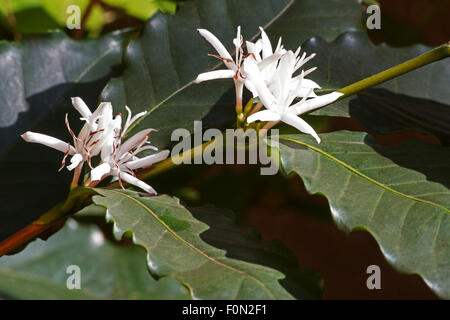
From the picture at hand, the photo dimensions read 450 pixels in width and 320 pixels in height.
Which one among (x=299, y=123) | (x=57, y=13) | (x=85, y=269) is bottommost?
(x=85, y=269)

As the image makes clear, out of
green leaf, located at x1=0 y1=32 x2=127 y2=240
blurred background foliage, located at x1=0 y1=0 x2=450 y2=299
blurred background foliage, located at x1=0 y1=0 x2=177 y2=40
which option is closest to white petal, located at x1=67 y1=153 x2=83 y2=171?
green leaf, located at x1=0 y1=32 x2=127 y2=240

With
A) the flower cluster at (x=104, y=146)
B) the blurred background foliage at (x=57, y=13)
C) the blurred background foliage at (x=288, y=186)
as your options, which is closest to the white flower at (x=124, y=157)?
the flower cluster at (x=104, y=146)

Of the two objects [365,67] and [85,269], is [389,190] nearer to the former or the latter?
[365,67]

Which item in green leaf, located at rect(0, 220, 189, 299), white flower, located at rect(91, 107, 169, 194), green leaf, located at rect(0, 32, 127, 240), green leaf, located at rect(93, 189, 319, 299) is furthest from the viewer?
green leaf, located at rect(0, 220, 189, 299)

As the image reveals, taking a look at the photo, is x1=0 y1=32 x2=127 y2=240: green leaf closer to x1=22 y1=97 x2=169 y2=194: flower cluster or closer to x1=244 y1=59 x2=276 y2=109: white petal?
x1=22 y1=97 x2=169 y2=194: flower cluster

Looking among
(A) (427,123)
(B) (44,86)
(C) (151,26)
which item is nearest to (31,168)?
(B) (44,86)

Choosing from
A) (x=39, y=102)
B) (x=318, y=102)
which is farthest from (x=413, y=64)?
(x=39, y=102)

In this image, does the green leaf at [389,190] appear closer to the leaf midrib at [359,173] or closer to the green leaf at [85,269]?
the leaf midrib at [359,173]
